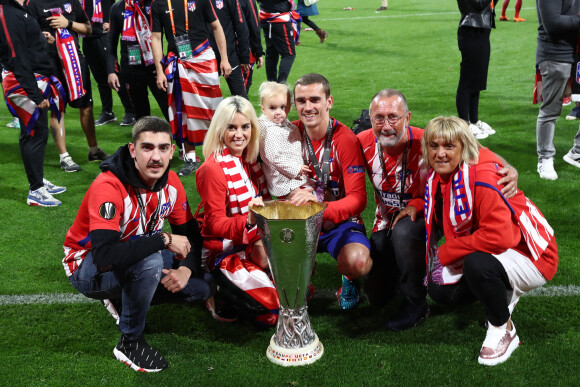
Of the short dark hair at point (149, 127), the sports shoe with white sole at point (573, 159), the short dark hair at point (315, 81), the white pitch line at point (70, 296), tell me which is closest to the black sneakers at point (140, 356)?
the white pitch line at point (70, 296)

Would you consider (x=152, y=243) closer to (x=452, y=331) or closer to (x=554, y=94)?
(x=452, y=331)

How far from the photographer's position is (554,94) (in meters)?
5.09

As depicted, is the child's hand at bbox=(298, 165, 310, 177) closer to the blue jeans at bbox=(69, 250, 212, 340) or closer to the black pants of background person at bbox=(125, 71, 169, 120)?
the blue jeans at bbox=(69, 250, 212, 340)

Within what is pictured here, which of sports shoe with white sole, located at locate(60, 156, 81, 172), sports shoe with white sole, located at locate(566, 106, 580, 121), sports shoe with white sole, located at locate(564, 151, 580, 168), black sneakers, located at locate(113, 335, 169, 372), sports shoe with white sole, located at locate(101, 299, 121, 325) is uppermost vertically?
sports shoe with white sole, located at locate(101, 299, 121, 325)

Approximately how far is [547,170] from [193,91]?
10.7 feet

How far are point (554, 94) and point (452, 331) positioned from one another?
2.86 meters

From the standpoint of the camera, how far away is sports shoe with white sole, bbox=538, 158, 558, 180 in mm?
5294

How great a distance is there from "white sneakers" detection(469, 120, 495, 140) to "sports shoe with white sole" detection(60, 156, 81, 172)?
416 centimetres

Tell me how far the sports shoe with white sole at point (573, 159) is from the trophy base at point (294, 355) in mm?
3767

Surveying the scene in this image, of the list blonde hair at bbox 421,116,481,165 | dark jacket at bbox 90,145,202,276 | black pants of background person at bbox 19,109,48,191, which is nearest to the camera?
dark jacket at bbox 90,145,202,276

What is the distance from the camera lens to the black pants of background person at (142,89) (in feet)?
20.4

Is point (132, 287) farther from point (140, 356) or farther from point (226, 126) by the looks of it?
point (226, 126)

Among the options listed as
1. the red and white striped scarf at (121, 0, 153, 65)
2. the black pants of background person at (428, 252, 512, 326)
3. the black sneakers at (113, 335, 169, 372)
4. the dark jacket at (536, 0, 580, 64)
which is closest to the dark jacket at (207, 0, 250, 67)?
the red and white striped scarf at (121, 0, 153, 65)

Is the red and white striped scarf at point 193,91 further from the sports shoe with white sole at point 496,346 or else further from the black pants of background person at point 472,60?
the sports shoe with white sole at point 496,346
